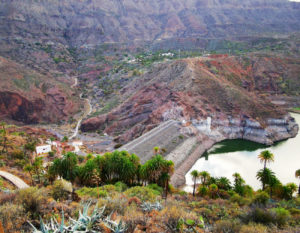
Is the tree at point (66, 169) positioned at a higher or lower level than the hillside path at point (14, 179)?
higher

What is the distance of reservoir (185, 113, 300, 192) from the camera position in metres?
39.4

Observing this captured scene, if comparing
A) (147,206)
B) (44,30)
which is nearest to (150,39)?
(44,30)

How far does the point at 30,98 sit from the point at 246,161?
63929 mm

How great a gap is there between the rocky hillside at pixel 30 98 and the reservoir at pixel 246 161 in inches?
2025

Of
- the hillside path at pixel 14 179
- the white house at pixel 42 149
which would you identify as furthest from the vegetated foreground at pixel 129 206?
the white house at pixel 42 149

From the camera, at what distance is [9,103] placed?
239ft

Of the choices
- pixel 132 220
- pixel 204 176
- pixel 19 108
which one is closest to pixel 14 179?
pixel 132 220

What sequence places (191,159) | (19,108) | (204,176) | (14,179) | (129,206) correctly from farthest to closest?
(19,108)
(191,159)
(204,176)
(14,179)
(129,206)

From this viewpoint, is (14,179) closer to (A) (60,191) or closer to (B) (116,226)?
(A) (60,191)

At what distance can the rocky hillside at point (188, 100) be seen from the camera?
188 ft

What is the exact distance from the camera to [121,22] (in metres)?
177

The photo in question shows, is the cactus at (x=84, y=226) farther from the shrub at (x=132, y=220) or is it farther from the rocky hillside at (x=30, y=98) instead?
the rocky hillside at (x=30, y=98)

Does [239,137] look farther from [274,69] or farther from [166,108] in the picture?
[274,69]

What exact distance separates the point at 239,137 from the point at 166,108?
713 inches
